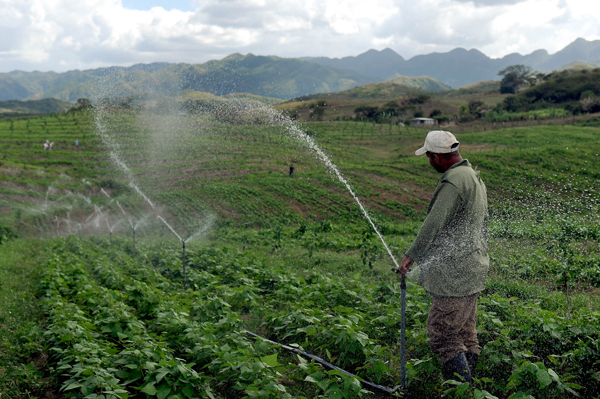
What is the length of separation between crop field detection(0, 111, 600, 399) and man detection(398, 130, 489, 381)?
345mm

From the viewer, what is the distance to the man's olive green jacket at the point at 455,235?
3615mm

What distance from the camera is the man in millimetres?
3629

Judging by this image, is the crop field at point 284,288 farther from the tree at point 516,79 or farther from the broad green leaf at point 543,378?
the tree at point 516,79

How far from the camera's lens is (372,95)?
139125 mm

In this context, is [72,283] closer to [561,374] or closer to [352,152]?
[561,374]

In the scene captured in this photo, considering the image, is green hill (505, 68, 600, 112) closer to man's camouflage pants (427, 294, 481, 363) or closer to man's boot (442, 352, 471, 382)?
man's camouflage pants (427, 294, 481, 363)

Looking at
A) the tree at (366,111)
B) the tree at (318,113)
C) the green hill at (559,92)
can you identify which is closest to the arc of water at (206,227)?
the tree at (318,113)

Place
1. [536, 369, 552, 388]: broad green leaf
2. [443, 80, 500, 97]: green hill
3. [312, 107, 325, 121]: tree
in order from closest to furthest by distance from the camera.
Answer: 1. [536, 369, 552, 388]: broad green leaf
2. [312, 107, 325, 121]: tree
3. [443, 80, 500, 97]: green hill

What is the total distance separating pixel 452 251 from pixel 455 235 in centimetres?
15

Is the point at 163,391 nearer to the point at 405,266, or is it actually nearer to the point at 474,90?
the point at 405,266

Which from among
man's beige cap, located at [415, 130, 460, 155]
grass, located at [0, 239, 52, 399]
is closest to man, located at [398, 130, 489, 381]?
man's beige cap, located at [415, 130, 460, 155]

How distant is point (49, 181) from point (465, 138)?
1615 inches

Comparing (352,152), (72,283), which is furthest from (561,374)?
(352,152)

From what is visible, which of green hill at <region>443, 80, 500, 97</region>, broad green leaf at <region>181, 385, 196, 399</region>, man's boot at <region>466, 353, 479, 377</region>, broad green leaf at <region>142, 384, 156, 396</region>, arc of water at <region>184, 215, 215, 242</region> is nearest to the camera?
broad green leaf at <region>142, 384, 156, 396</region>
